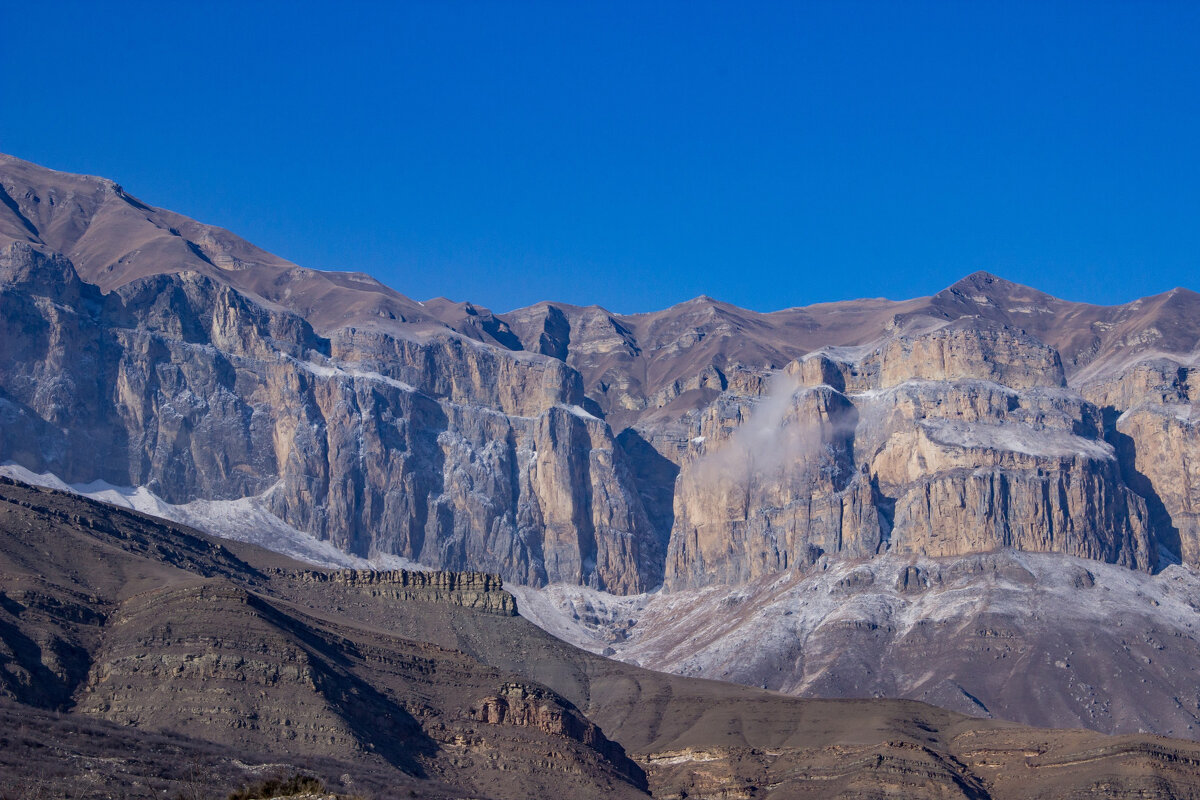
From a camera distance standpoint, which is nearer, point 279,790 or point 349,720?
point 279,790

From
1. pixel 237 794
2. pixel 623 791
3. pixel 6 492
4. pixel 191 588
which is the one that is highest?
pixel 6 492

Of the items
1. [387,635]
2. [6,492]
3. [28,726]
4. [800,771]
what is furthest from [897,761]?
[6,492]

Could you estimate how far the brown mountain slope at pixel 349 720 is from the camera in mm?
129625

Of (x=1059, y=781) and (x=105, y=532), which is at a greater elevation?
(x=105, y=532)

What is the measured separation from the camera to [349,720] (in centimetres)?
14150

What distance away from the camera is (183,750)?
374 feet

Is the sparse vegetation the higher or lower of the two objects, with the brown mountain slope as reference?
lower

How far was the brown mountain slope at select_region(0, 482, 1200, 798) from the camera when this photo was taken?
425ft

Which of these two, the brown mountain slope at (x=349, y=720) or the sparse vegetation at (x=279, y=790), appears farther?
the brown mountain slope at (x=349, y=720)

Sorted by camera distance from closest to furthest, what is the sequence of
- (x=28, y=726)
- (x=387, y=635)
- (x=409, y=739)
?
1. (x=28, y=726)
2. (x=409, y=739)
3. (x=387, y=635)

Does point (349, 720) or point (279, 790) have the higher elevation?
point (349, 720)

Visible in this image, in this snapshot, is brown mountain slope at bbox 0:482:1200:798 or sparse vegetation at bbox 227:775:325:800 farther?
brown mountain slope at bbox 0:482:1200:798

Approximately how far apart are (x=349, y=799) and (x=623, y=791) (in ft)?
291

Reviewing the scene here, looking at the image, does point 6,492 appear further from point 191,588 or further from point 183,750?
point 183,750
